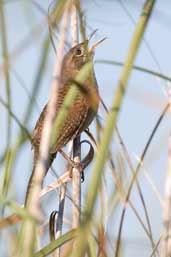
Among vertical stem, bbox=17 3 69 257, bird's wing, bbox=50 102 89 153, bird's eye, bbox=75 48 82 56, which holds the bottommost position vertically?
vertical stem, bbox=17 3 69 257

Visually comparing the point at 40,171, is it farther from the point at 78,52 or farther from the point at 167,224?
the point at 78,52

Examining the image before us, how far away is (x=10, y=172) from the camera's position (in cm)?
143

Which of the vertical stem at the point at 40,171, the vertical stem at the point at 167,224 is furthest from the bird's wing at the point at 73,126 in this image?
the vertical stem at the point at 40,171

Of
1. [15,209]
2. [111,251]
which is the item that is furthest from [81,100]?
[15,209]

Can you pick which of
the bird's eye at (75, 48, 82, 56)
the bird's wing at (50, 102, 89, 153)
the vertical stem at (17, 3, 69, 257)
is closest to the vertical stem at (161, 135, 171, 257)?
the vertical stem at (17, 3, 69, 257)

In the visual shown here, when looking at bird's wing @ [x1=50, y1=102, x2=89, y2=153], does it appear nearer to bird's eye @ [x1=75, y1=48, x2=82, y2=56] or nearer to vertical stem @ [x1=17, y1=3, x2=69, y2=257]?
bird's eye @ [x1=75, y1=48, x2=82, y2=56]

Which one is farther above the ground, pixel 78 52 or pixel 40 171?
pixel 78 52

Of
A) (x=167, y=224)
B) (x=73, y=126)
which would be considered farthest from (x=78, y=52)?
(x=167, y=224)

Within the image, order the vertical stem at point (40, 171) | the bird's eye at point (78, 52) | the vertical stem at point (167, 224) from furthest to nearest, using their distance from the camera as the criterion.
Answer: the bird's eye at point (78, 52) < the vertical stem at point (167, 224) < the vertical stem at point (40, 171)

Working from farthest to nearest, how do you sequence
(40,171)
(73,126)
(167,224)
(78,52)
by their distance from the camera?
(78,52)
(73,126)
(167,224)
(40,171)

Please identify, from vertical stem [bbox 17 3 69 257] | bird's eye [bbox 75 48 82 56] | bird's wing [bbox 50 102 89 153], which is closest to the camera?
vertical stem [bbox 17 3 69 257]

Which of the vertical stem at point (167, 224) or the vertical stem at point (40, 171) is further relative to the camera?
the vertical stem at point (167, 224)

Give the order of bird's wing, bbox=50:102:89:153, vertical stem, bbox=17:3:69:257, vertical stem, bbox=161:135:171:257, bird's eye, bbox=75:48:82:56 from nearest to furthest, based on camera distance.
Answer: vertical stem, bbox=17:3:69:257 → vertical stem, bbox=161:135:171:257 → bird's wing, bbox=50:102:89:153 → bird's eye, bbox=75:48:82:56

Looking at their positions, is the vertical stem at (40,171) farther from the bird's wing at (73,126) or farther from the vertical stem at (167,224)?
the bird's wing at (73,126)
